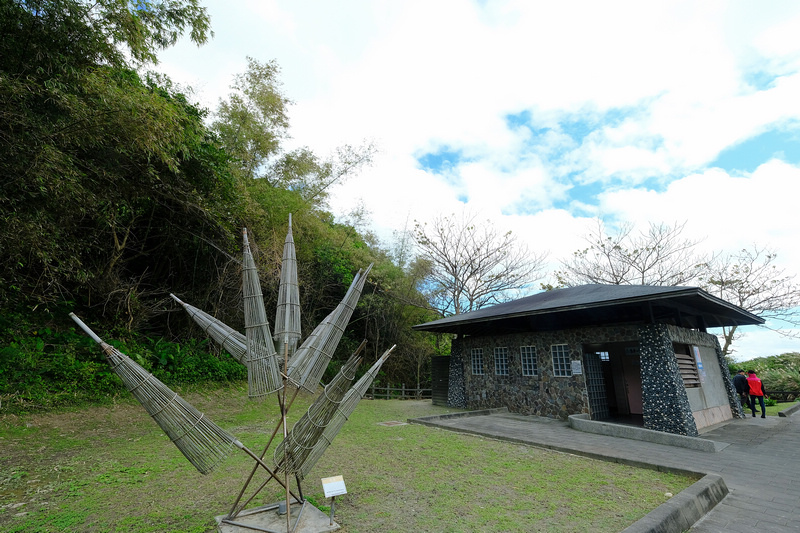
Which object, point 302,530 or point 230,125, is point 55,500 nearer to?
point 302,530

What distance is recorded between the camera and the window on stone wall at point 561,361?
867cm

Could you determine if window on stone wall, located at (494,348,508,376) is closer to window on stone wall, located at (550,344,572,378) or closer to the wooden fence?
window on stone wall, located at (550,344,572,378)

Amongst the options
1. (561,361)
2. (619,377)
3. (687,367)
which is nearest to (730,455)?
(687,367)

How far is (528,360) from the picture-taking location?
9.44 m

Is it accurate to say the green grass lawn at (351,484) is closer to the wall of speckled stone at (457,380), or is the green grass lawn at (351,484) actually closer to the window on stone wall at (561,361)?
the window on stone wall at (561,361)

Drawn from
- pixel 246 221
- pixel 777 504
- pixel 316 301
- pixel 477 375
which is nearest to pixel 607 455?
pixel 777 504

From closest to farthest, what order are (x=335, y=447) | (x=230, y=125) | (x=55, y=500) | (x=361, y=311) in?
(x=55, y=500)
(x=335, y=447)
(x=230, y=125)
(x=361, y=311)

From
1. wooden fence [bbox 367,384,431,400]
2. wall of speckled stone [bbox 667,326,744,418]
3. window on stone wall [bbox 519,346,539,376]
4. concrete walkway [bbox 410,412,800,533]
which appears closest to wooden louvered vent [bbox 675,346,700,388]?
wall of speckled stone [bbox 667,326,744,418]

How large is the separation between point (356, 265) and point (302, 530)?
38.0ft

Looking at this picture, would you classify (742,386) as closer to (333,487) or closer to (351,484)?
(351,484)

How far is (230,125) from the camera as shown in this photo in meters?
9.63

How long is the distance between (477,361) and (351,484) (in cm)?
728

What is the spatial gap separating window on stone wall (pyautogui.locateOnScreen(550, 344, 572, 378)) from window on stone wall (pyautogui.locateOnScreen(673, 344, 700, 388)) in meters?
2.07

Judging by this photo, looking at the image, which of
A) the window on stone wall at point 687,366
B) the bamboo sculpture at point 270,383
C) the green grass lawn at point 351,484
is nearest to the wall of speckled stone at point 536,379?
the window on stone wall at point 687,366
